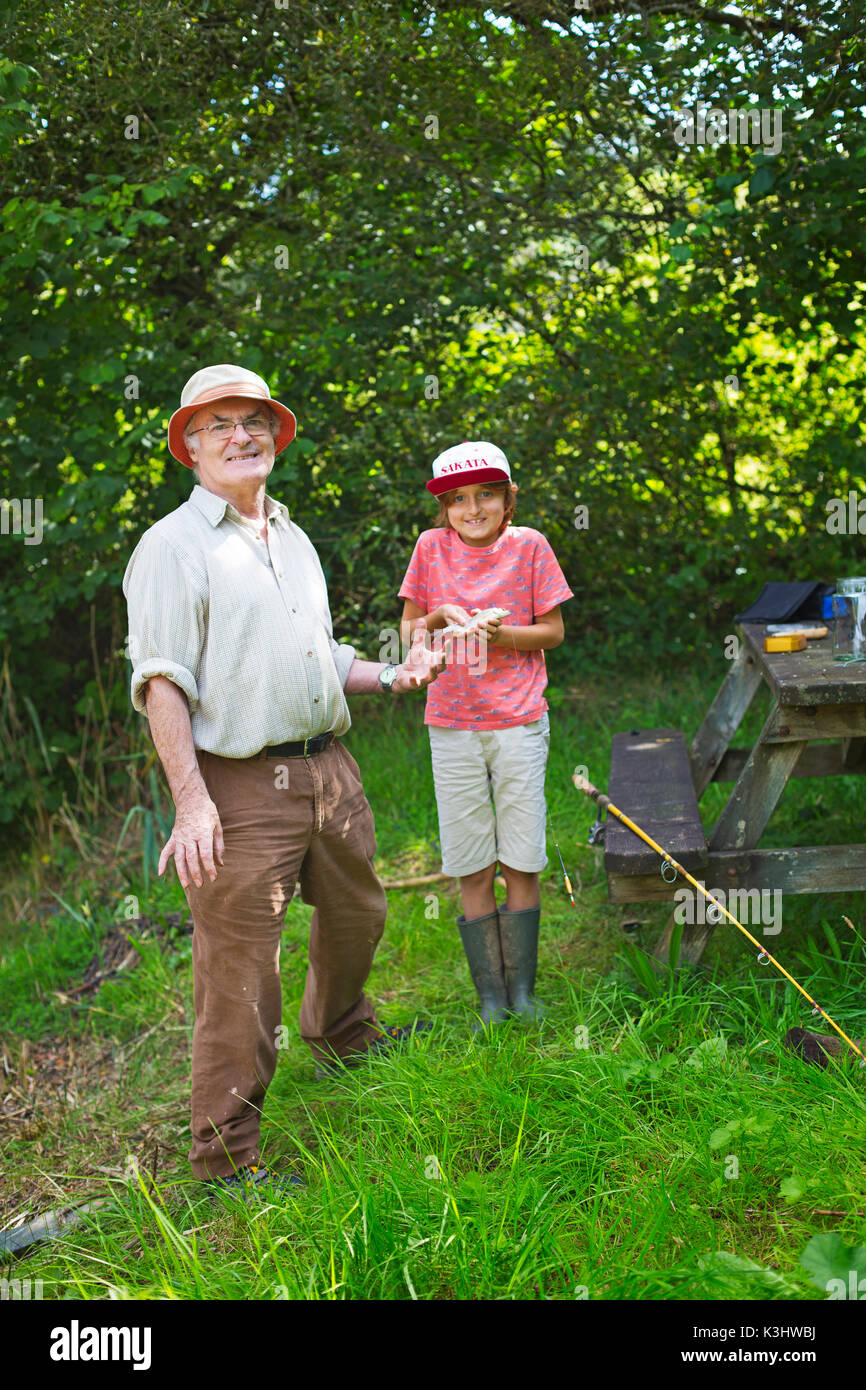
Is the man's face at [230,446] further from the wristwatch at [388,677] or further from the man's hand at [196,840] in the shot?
the man's hand at [196,840]

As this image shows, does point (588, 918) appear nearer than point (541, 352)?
Yes

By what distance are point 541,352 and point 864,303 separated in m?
1.79

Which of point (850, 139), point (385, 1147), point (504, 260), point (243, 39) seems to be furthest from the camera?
point (504, 260)

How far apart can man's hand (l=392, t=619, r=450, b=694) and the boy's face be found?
0.39 m

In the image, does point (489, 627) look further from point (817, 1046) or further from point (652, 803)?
point (817, 1046)

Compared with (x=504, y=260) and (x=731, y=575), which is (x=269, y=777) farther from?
(x=731, y=575)

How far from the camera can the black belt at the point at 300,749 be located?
304cm

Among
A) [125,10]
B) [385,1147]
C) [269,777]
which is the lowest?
[385,1147]

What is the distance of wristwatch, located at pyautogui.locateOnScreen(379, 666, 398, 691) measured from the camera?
331 cm

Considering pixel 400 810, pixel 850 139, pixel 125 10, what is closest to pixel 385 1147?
pixel 400 810

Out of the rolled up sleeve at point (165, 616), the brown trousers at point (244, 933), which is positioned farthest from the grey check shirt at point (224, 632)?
the brown trousers at point (244, 933)

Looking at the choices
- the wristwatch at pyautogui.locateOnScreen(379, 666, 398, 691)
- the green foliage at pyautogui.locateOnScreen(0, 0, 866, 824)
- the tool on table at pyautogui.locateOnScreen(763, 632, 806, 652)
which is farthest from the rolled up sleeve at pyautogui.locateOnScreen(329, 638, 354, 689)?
the green foliage at pyautogui.locateOnScreen(0, 0, 866, 824)

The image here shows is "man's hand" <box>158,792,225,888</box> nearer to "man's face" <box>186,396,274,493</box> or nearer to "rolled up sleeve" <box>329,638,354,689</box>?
"rolled up sleeve" <box>329,638,354,689</box>

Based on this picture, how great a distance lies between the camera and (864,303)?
18.1 ft
